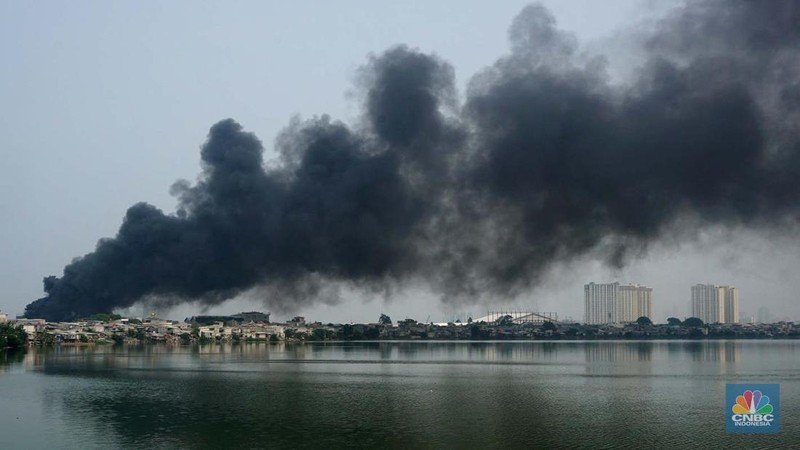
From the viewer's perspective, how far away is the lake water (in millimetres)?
39469

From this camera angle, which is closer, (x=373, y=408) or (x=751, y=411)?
(x=751, y=411)

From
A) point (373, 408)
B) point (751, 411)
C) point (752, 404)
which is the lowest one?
point (373, 408)

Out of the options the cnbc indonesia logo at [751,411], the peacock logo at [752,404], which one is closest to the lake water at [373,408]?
the cnbc indonesia logo at [751,411]

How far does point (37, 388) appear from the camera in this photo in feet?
193

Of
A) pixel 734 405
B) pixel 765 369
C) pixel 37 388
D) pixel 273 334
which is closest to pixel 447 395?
pixel 734 405

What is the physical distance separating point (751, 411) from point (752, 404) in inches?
37.2

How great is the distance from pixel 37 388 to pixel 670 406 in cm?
4055

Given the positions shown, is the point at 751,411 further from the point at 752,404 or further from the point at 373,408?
the point at 373,408

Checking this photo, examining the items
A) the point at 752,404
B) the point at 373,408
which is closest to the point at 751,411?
the point at 752,404

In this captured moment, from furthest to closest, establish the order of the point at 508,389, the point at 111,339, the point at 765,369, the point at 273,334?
the point at 273,334, the point at 111,339, the point at 765,369, the point at 508,389

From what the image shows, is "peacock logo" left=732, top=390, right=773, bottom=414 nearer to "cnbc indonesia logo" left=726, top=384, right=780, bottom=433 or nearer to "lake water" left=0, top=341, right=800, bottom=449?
"cnbc indonesia logo" left=726, top=384, right=780, bottom=433

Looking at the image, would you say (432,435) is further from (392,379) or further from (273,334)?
(273,334)

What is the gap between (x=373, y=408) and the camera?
5016cm

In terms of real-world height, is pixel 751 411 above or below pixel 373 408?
above
